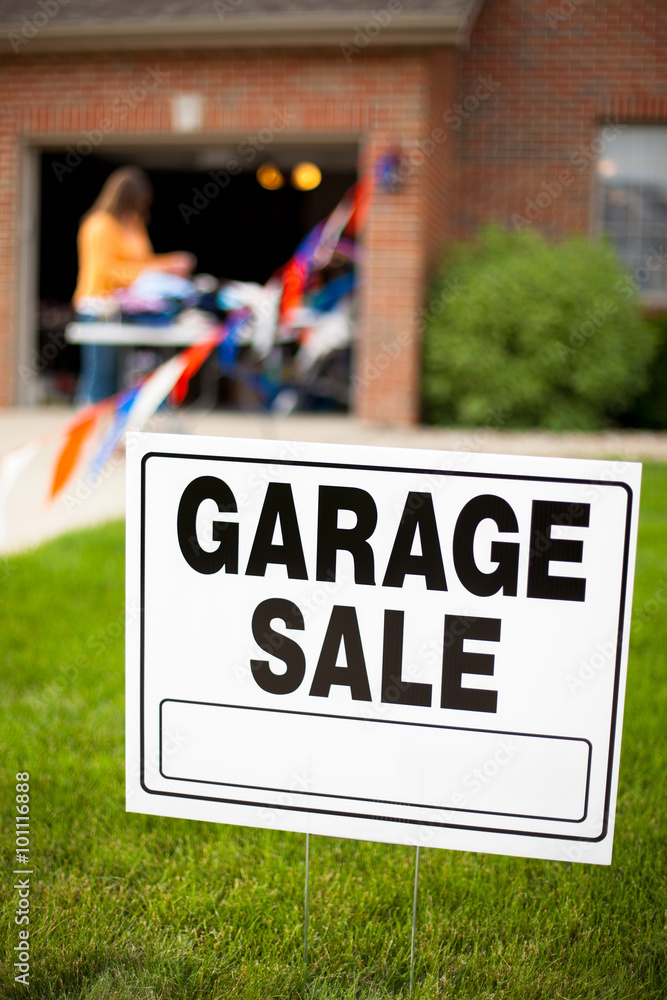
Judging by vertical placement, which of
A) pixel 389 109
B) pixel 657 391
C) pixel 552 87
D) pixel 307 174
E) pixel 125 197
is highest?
pixel 552 87

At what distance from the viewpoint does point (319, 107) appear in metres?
9.59

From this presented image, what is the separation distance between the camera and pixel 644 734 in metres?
3.03

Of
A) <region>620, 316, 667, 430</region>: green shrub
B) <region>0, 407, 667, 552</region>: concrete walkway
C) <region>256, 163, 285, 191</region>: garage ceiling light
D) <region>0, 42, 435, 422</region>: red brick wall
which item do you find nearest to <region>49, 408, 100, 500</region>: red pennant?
<region>0, 407, 667, 552</region>: concrete walkway

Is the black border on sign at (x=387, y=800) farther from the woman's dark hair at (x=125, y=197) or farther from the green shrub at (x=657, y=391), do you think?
the green shrub at (x=657, y=391)

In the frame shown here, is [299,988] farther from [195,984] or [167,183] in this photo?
[167,183]

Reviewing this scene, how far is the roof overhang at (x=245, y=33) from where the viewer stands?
8812mm

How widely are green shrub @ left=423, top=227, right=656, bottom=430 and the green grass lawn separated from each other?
6.70 metres

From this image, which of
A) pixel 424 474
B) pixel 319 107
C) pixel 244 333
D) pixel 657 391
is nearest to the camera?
pixel 424 474

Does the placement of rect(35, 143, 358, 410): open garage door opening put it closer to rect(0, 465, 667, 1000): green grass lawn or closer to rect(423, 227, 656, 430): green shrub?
rect(423, 227, 656, 430): green shrub

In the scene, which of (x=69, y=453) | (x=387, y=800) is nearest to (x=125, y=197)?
(x=69, y=453)

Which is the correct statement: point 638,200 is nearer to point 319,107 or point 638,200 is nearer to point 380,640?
point 319,107

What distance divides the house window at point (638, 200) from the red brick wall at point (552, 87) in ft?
0.83

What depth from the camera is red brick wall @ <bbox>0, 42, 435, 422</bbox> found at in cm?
942

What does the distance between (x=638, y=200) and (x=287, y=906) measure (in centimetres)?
1112
